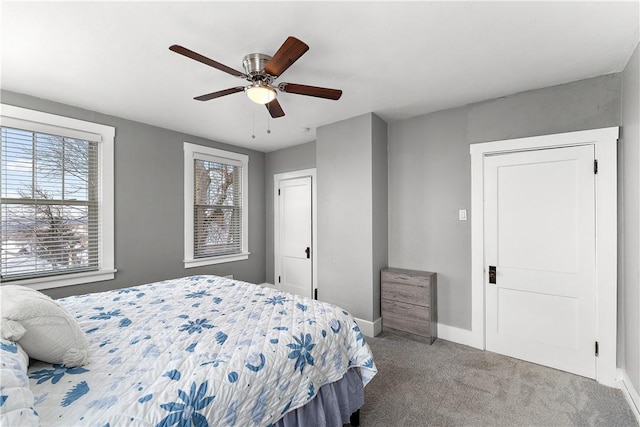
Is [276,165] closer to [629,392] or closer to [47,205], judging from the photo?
[47,205]

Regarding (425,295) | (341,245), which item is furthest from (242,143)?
(425,295)

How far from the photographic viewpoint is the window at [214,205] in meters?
3.99

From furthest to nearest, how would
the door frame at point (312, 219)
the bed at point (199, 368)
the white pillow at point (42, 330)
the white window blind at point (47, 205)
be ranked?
the door frame at point (312, 219), the white window blind at point (47, 205), the white pillow at point (42, 330), the bed at point (199, 368)

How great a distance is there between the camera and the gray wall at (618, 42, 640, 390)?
76.9 inches

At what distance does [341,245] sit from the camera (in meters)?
3.50

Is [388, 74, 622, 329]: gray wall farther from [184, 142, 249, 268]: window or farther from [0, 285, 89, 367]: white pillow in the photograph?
[0, 285, 89, 367]: white pillow

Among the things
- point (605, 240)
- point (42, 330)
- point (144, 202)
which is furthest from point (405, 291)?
point (144, 202)

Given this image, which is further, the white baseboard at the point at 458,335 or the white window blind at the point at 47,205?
the white baseboard at the point at 458,335

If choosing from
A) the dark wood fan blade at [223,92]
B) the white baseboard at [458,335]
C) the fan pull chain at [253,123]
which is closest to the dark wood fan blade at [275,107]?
the dark wood fan blade at [223,92]

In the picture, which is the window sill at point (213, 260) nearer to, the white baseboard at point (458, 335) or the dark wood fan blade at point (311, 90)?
the dark wood fan blade at point (311, 90)

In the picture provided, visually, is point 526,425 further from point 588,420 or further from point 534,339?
point 534,339

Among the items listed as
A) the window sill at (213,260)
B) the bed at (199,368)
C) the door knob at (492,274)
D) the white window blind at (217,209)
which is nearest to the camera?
the bed at (199,368)

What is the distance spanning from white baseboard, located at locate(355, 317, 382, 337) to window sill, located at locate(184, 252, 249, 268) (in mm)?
2262

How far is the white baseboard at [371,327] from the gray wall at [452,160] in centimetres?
67
